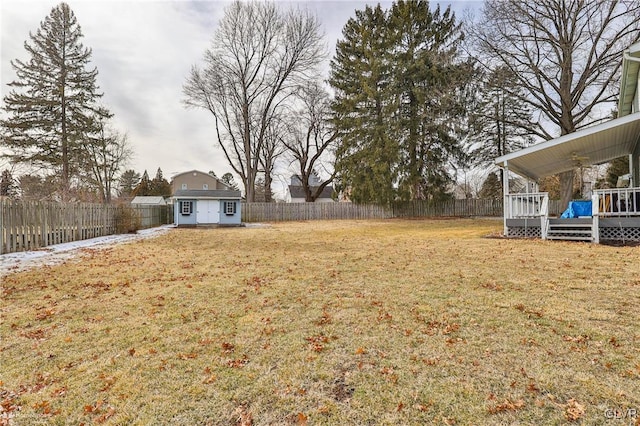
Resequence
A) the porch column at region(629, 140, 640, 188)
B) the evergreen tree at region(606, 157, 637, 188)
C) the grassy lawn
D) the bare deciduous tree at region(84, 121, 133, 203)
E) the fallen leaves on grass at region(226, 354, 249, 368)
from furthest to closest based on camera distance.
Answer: the bare deciduous tree at region(84, 121, 133, 203) → the evergreen tree at region(606, 157, 637, 188) → the porch column at region(629, 140, 640, 188) → the fallen leaves on grass at region(226, 354, 249, 368) → the grassy lawn

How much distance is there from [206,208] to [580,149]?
19.1 metres

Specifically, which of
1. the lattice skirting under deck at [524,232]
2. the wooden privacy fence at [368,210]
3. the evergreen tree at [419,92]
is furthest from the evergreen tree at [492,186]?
the lattice skirting under deck at [524,232]

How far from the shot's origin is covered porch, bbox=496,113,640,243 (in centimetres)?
895

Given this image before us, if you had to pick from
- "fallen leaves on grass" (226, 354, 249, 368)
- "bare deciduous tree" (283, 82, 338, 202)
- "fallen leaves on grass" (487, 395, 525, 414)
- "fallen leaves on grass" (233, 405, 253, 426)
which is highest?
"bare deciduous tree" (283, 82, 338, 202)

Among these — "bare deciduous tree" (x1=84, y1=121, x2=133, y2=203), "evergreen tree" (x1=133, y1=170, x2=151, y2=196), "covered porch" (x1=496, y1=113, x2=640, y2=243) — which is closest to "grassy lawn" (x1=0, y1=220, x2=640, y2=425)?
"covered porch" (x1=496, y1=113, x2=640, y2=243)

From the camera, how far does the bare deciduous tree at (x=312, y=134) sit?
3056cm

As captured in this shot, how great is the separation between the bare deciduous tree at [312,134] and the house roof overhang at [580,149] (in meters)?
19.2

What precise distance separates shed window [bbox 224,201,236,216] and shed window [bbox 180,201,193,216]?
2.15 meters

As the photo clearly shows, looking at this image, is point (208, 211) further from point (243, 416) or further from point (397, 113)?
point (243, 416)

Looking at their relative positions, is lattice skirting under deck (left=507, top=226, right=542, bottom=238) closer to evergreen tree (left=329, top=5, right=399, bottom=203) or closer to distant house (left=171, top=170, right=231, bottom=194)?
evergreen tree (left=329, top=5, right=399, bottom=203)

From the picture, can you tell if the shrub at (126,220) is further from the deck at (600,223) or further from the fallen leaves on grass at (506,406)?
the fallen leaves on grass at (506,406)

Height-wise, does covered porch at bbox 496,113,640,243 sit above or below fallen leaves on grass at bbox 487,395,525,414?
above

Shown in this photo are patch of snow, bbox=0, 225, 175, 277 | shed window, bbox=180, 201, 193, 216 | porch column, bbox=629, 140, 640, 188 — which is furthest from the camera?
shed window, bbox=180, 201, 193, 216

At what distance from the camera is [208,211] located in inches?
834
